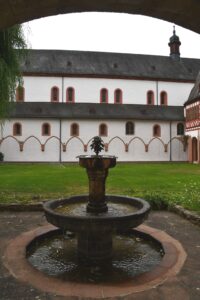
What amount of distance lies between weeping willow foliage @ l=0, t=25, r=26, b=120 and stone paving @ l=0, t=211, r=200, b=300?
273 inches

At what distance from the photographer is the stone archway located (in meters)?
3.25

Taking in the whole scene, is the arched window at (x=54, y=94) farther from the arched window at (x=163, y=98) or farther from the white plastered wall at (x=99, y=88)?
the arched window at (x=163, y=98)

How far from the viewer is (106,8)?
361cm

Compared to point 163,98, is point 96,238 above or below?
below

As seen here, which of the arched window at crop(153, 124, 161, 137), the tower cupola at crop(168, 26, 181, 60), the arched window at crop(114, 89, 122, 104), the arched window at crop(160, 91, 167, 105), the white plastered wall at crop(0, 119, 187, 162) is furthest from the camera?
the tower cupola at crop(168, 26, 181, 60)

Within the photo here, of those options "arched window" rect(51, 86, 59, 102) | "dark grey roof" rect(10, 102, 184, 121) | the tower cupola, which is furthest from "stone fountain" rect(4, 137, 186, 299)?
the tower cupola

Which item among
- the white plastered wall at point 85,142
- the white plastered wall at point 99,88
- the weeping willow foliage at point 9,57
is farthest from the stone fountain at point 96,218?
the white plastered wall at point 99,88

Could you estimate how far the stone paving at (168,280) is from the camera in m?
4.53

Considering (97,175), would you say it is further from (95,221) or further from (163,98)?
(163,98)

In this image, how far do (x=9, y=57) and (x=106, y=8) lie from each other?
11336 mm

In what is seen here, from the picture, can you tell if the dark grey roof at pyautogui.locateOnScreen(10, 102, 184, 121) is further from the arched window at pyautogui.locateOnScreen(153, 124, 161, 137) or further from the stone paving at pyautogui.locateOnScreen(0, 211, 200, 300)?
the stone paving at pyautogui.locateOnScreen(0, 211, 200, 300)

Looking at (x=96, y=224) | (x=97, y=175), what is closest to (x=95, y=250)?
(x=96, y=224)

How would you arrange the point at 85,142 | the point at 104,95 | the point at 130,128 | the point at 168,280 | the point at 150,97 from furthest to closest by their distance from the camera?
the point at 150,97
the point at 104,95
the point at 130,128
the point at 85,142
the point at 168,280

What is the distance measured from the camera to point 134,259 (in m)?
6.39
